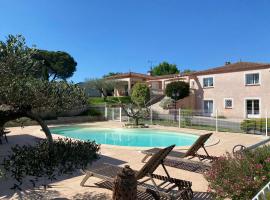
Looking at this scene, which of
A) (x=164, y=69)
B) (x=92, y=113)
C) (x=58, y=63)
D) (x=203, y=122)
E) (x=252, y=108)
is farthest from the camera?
(x=164, y=69)

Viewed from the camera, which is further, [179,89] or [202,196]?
[179,89]

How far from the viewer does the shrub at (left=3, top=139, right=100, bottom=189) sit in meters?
5.23

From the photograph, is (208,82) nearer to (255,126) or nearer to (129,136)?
(255,126)

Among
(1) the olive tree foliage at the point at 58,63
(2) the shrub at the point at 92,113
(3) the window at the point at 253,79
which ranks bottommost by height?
(2) the shrub at the point at 92,113

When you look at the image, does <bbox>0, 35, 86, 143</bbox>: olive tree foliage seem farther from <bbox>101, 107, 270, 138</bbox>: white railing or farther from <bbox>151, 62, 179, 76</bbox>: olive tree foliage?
<bbox>151, 62, 179, 76</bbox>: olive tree foliage

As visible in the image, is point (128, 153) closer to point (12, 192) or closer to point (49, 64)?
point (12, 192)

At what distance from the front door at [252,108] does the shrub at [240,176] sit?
26466 mm

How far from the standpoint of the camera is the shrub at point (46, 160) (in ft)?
17.2

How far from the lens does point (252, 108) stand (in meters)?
31.3

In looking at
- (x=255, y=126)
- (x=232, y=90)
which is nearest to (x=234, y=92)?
(x=232, y=90)

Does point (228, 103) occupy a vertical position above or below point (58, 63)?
below

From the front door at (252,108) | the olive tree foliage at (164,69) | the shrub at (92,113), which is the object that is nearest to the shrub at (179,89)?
the front door at (252,108)

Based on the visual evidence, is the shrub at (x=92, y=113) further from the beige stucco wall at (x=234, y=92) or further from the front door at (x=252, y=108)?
the front door at (x=252, y=108)

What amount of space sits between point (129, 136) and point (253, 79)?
18.0 m
